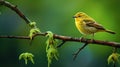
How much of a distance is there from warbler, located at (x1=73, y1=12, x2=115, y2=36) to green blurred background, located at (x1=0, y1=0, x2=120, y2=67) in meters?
2.84

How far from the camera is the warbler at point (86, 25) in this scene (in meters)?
4.06

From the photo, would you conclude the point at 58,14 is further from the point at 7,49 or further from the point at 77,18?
the point at 77,18

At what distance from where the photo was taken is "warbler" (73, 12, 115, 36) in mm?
4059

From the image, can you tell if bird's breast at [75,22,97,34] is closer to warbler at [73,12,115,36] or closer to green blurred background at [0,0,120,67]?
warbler at [73,12,115,36]

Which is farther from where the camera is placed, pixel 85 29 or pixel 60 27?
pixel 60 27

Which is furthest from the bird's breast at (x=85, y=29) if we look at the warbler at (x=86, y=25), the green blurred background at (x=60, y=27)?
the green blurred background at (x=60, y=27)

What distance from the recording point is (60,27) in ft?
27.8

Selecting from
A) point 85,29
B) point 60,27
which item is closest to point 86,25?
point 85,29

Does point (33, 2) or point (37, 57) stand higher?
point (33, 2)

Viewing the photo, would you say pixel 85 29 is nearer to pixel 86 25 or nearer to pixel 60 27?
pixel 86 25

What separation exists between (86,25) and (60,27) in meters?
4.25

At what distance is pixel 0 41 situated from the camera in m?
10.6

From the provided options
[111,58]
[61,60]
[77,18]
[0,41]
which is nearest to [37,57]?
[61,60]

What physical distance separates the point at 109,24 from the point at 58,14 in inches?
60.0
